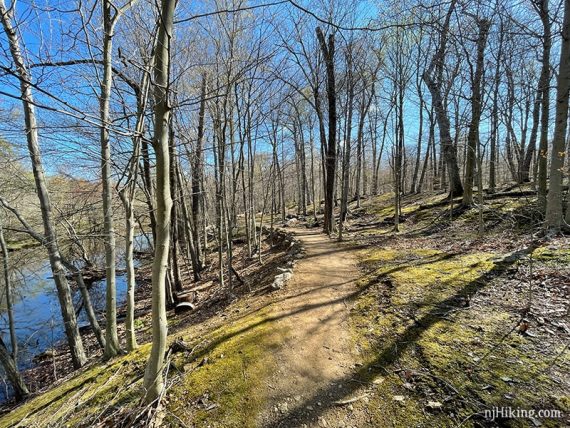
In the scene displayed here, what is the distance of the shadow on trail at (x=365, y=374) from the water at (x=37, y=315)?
607 centimetres

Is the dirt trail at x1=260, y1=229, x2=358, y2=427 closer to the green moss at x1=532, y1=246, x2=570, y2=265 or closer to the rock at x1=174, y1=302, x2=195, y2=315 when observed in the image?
the green moss at x1=532, y1=246, x2=570, y2=265

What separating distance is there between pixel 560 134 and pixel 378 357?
5920mm

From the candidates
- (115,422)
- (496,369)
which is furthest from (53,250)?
(496,369)

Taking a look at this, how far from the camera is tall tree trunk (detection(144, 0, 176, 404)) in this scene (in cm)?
231

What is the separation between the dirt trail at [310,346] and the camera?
8.98 feet

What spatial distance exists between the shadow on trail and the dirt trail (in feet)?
0.03

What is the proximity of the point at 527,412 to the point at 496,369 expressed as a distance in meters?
0.49

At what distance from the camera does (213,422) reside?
2727mm

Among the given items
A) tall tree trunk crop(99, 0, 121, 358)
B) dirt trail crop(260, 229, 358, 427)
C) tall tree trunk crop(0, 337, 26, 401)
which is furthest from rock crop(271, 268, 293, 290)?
tall tree trunk crop(0, 337, 26, 401)

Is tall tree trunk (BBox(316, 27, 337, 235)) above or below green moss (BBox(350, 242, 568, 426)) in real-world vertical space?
above

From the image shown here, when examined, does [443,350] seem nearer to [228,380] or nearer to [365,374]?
[365,374]

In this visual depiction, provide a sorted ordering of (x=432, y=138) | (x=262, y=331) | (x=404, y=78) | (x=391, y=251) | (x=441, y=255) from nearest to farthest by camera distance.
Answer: (x=262, y=331)
(x=441, y=255)
(x=391, y=251)
(x=404, y=78)
(x=432, y=138)

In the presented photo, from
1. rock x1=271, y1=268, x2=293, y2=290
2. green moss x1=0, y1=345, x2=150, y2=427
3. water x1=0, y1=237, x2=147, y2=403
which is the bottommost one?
water x1=0, y1=237, x2=147, y2=403

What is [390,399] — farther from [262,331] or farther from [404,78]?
[404,78]
